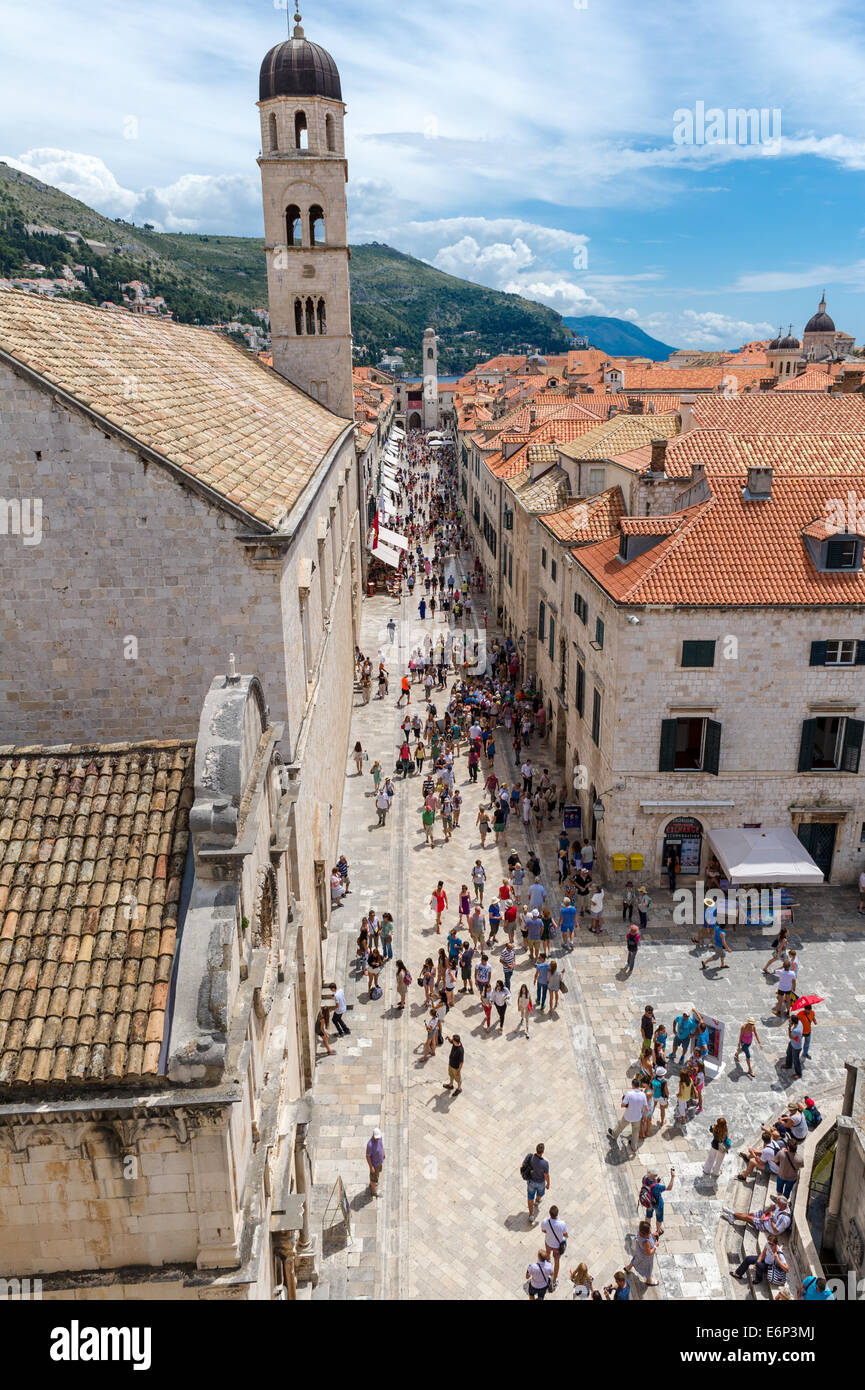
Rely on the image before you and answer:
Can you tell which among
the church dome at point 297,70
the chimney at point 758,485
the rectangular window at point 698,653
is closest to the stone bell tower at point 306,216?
the church dome at point 297,70

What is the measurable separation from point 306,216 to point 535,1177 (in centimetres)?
3413

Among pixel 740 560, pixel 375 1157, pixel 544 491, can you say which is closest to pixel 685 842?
pixel 740 560

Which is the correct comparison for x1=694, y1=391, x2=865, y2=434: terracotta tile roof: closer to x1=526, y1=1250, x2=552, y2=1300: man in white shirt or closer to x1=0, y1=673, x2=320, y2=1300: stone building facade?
x1=526, y1=1250, x2=552, y2=1300: man in white shirt

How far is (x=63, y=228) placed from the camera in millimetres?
152500

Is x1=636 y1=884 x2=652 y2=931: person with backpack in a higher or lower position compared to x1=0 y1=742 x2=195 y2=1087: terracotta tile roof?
lower

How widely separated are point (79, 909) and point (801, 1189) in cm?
1211

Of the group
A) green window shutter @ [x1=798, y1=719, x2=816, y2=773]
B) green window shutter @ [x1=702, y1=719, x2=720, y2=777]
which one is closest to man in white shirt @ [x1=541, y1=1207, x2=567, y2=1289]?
green window shutter @ [x1=702, y1=719, x2=720, y2=777]

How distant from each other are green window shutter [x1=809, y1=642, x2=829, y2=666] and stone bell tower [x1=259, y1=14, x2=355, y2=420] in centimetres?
2423

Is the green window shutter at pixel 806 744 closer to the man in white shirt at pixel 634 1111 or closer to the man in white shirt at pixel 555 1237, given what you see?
the man in white shirt at pixel 634 1111

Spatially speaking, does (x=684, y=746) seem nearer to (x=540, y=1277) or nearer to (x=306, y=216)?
(x=540, y=1277)

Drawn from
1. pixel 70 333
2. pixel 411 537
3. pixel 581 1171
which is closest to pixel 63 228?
pixel 411 537

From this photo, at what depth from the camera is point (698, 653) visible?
21531 millimetres

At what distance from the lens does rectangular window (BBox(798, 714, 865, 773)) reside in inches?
869
